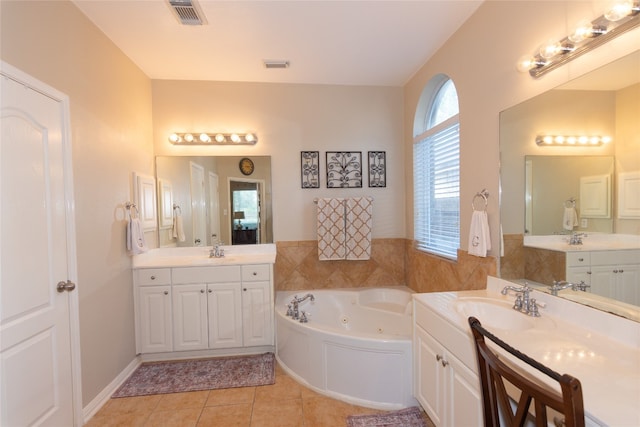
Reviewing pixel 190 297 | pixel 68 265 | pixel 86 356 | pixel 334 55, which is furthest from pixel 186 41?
pixel 86 356

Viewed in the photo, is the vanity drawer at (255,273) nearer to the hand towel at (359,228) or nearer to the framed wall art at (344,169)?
the hand towel at (359,228)

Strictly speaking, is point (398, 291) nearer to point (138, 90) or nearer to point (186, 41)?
point (186, 41)

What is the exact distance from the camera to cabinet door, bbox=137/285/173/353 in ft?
8.66

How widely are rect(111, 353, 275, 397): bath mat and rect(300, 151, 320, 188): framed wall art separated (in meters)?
1.83

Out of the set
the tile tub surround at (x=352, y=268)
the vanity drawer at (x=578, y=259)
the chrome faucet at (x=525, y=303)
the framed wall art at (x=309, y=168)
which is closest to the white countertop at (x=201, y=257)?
the tile tub surround at (x=352, y=268)

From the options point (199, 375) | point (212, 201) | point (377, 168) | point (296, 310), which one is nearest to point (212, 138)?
point (212, 201)

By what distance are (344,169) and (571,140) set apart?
2.08m

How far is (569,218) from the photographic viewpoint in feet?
4.74

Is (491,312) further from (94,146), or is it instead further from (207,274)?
(94,146)

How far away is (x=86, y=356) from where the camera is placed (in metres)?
1.96

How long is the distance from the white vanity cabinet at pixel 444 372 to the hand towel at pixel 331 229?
1.35 meters

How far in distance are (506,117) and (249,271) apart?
2.38 m

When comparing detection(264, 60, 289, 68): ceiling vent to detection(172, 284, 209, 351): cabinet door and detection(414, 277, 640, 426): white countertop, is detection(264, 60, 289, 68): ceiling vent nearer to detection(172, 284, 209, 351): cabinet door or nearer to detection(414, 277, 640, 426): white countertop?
detection(172, 284, 209, 351): cabinet door

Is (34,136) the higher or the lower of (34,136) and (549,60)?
the lower
